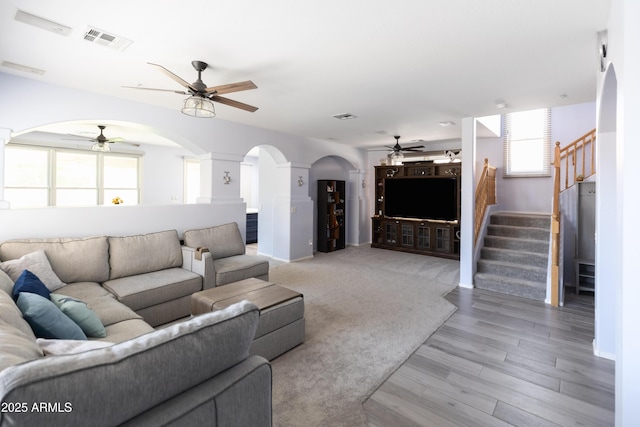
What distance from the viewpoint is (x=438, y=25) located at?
223 centimetres

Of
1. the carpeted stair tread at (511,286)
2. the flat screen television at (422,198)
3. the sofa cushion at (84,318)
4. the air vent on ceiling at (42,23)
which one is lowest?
the carpeted stair tread at (511,286)

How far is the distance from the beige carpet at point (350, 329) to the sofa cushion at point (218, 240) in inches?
38.9

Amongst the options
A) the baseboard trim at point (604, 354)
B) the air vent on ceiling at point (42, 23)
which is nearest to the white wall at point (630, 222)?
the baseboard trim at point (604, 354)

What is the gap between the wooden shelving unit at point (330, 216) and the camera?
24.5ft

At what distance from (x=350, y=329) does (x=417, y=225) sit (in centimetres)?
469

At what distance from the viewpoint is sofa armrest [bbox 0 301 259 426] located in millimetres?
795

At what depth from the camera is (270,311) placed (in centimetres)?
271

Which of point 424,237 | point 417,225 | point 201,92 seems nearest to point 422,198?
point 417,225

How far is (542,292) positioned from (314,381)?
3614 millimetres

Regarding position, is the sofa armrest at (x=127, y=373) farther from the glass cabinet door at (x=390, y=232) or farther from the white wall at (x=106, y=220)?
the glass cabinet door at (x=390, y=232)

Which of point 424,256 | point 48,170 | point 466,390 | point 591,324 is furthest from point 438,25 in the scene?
point 48,170

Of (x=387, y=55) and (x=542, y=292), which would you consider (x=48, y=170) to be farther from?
(x=542, y=292)

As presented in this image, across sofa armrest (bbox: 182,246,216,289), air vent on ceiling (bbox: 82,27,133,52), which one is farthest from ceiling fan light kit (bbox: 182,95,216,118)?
sofa armrest (bbox: 182,246,216,289)

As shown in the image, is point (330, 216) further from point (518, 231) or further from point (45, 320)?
point (45, 320)
